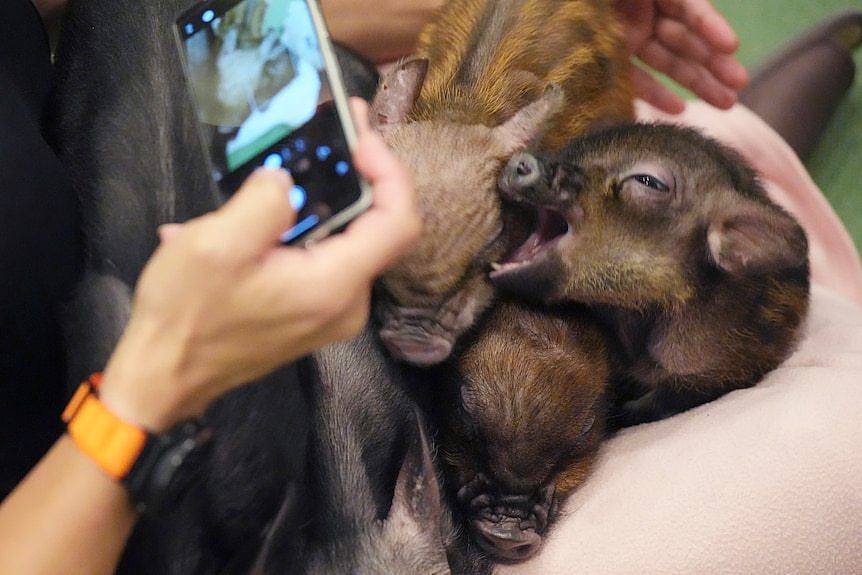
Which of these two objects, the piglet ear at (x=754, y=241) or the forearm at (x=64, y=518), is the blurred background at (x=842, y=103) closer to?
the piglet ear at (x=754, y=241)

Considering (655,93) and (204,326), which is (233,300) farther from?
(655,93)

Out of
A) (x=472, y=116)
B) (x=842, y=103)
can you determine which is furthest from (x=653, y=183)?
(x=842, y=103)

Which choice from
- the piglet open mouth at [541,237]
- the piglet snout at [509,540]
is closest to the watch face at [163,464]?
the piglet snout at [509,540]

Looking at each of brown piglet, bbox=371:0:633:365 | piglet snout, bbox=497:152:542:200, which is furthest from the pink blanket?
piglet snout, bbox=497:152:542:200

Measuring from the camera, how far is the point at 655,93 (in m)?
1.76

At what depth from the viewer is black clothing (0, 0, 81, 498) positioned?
97 cm

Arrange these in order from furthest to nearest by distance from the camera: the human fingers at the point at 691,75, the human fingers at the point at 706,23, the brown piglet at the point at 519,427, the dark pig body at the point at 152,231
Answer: the human fingers at the point at 691,75
the human fingers at the point at 706,23
the brown piglet at the point at 519,427
the dark pig body at the point at 152,231

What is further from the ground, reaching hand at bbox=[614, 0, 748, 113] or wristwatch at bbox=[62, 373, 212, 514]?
wristwatch at bbox=[62, 373, 212, 514]

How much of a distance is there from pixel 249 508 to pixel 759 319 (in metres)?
0.89

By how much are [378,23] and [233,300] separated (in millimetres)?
1163

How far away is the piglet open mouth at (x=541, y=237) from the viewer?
50.1 inches

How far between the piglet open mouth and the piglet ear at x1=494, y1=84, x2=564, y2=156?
121 mm

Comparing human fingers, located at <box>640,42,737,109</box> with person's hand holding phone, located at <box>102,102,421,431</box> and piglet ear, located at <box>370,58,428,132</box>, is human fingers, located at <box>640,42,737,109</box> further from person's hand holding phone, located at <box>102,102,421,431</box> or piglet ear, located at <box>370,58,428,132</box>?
person's hand holding phone, located at <box>102,102,421,431</box>

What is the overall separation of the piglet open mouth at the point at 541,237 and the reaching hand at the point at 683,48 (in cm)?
53
